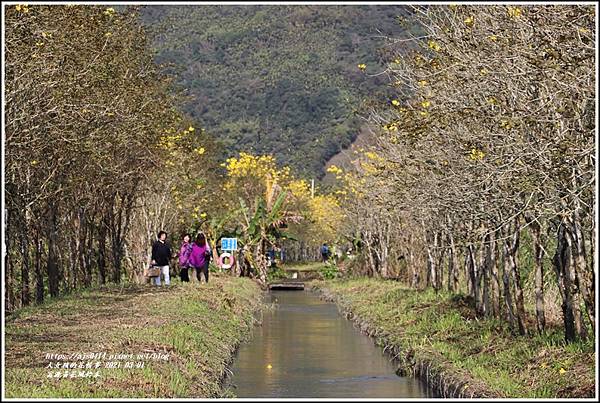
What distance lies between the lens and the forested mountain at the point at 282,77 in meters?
148

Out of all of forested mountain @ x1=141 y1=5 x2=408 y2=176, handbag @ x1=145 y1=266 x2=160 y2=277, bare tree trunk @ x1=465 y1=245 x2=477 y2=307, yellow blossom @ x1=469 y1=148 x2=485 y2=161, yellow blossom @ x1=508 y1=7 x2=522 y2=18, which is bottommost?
bare tree trunk @ x1=465 y1=245 x2=477 y2=307

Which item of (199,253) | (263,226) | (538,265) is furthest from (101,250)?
(263,226)

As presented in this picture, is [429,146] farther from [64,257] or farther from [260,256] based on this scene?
[260,256]

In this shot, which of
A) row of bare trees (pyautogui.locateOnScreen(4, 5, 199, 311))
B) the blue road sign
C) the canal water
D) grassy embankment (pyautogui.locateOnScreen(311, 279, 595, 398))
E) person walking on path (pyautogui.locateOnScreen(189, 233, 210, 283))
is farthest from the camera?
the blue road sign

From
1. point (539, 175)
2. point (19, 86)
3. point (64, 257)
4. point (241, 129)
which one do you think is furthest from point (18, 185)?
point (241, 129)

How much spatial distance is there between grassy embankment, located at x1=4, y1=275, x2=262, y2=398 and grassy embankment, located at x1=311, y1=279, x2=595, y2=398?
3316mm

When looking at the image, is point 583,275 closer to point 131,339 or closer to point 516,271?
point 516,271

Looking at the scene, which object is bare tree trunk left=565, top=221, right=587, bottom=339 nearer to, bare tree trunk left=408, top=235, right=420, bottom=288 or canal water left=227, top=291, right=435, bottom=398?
canal water left=227, top=291, right=435, bottom=398

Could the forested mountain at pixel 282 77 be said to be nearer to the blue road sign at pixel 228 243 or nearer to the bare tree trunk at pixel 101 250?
the blue road sign at pixel 228 243

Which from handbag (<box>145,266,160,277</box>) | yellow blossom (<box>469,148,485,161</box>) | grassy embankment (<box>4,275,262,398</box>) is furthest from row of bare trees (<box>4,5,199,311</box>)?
yellow blossom (<box>469,148,485,161</box>)

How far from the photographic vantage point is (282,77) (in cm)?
17425

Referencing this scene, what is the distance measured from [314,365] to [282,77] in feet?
500

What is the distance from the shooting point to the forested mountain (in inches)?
5832

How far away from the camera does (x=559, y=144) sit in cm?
1329
